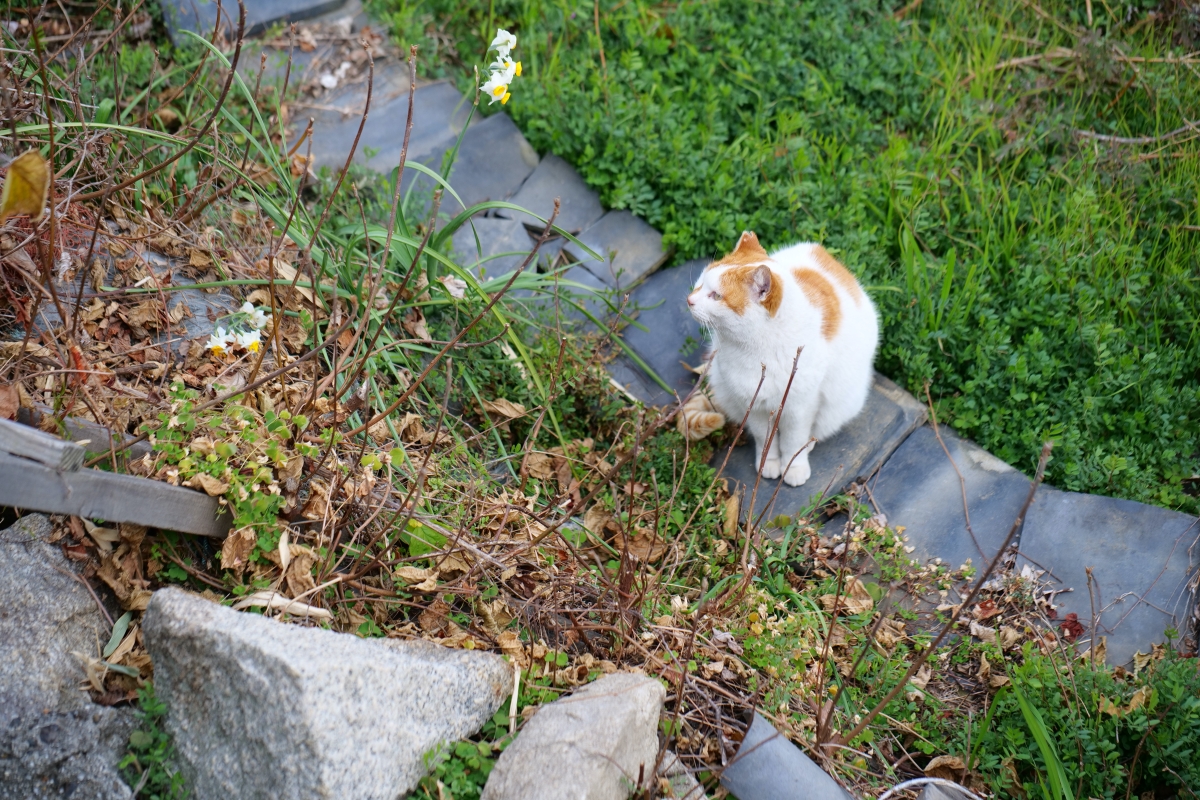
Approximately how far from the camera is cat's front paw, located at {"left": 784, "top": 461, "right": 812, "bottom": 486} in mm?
3376

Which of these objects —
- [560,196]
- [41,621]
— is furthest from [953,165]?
[41,621]

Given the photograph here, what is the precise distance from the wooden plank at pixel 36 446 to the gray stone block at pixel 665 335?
231 cm

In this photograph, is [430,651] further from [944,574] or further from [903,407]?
[903,407]

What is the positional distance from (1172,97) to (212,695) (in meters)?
4.90

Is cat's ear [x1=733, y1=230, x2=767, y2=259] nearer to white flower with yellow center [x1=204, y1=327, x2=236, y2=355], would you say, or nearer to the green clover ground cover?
the green clover ground cover

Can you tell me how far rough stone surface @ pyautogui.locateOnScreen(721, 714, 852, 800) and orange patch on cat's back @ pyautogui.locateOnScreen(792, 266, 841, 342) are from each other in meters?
1.53

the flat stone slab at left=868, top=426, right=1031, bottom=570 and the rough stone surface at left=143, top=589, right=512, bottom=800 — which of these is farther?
the flat stone slab at left=868, top=426, right=1031, bottom=570

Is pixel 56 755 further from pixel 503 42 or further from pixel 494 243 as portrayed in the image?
pixel 494 243

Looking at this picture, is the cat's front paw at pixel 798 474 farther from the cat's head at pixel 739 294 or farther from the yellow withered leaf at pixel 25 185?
the yellow withered leaf at pixel 25 185

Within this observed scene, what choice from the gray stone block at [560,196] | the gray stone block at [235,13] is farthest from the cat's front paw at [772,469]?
the gray stone block at [235,13]

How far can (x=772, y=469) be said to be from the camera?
3.46 m

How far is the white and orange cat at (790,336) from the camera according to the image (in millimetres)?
2992

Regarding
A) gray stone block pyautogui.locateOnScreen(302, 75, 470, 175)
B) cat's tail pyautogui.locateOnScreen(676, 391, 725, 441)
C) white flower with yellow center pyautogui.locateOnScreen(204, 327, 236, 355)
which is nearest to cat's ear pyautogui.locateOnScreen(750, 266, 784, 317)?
cat's tail pyautogui.locateOnScreen(676, 391, 725, 441)

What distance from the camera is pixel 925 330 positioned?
11.7 feet
